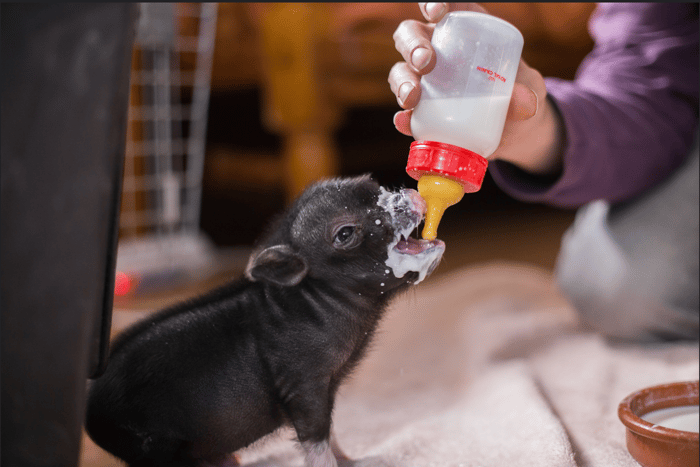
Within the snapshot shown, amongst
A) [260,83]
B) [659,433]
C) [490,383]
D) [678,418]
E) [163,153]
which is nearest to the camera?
[659,433]

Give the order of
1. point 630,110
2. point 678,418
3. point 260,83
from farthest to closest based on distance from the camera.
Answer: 1. point 260,83
2. point 630,110
3. point 678,418

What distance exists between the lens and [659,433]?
2.11 ft

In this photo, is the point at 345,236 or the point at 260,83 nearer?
the point at 345,236

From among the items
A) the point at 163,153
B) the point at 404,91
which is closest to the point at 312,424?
the point at 404,91

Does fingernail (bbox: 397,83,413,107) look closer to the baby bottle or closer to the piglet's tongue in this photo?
the baby bottle

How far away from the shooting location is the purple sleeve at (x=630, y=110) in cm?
115

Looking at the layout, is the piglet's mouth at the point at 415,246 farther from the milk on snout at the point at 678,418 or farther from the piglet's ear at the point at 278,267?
the milk on snout at the point at 678,418

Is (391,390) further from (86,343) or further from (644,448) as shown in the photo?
(86,343)

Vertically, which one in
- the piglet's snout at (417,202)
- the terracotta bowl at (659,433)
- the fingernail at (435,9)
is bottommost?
the terracotta bowl at (659,433)

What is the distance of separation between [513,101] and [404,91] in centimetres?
15

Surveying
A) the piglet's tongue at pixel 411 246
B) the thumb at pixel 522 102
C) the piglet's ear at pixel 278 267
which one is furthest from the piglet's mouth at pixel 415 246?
the thumb at pixel 522 102

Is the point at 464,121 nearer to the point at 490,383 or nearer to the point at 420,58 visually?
the point at 420,58

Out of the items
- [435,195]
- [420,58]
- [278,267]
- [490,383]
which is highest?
[420,58]

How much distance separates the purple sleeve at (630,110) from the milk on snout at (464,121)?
45 centimetres
